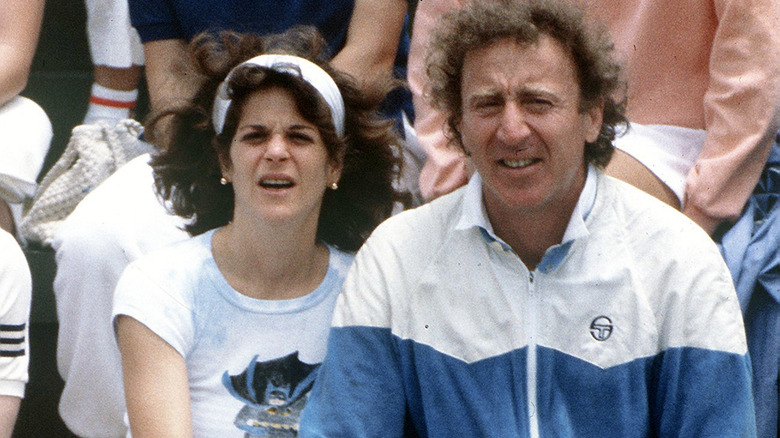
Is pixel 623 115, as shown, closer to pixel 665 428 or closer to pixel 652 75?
pixel 652 75

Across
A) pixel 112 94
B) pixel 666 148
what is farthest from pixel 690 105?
pixel 112 94

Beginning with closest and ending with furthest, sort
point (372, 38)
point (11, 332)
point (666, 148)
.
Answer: point (11, 332) → point (666, 148) → point (372, 38)

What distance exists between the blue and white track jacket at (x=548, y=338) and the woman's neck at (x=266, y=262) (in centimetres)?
27

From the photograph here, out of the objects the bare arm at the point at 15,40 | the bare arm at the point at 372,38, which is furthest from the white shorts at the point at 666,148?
the bare arm at the point at 15,40

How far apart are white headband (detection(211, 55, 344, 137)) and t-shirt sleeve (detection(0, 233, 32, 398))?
0.53m

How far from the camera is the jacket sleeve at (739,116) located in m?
2.69

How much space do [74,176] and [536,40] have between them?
1436mm

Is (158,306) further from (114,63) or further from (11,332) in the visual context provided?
(114,63)

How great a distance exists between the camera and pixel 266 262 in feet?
8.70

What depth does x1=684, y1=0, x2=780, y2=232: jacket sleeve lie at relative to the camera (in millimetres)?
2693

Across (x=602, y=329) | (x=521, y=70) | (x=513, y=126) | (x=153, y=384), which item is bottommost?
A: (x=153, y=384)

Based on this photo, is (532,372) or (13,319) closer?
(532,372)

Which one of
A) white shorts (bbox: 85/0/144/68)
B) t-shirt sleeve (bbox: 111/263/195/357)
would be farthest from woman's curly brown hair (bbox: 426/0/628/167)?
white shorts (bbox: 85/0/144/68)

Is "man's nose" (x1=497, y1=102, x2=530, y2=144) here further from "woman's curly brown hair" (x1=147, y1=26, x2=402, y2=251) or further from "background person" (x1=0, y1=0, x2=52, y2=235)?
"background person" (x1=0, y1=0, x2=52, y2=235)
